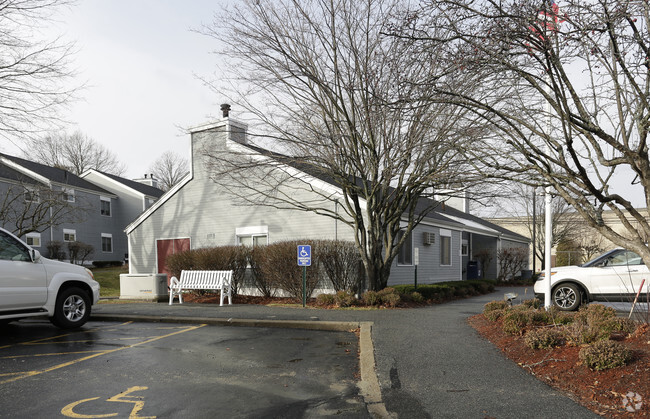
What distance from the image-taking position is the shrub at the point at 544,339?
6.55 metres

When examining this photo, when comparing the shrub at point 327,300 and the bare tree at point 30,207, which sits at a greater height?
the bare tree at point 30,207

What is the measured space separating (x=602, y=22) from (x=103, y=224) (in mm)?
37251

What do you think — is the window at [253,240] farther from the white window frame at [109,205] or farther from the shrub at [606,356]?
the white window frame at [109,205]

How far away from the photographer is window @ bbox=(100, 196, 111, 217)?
1459 inches

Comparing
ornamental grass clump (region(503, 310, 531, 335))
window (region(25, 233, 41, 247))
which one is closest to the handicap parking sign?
ornamental grass clump (region(503, 310, 531, 335))

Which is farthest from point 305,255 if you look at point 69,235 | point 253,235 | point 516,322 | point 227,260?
point 69,235

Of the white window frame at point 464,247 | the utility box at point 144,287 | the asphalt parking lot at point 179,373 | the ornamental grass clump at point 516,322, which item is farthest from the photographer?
the white window frame at point 464,247

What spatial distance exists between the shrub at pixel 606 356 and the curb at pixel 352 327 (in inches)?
93.8

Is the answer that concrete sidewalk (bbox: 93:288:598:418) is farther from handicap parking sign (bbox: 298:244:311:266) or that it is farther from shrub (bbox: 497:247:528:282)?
shrub (bbox: 497:247:528:282)

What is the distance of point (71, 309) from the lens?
9641mm

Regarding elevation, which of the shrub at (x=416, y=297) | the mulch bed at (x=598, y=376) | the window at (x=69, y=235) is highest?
the window at (x=69, y=235)

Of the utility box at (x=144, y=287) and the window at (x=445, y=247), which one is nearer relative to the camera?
the utility box at (x=144, y=287)

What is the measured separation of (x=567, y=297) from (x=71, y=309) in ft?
36.7

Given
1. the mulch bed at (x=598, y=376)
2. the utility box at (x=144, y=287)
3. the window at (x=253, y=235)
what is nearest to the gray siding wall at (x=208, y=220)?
the window at (x=253, y=235)
